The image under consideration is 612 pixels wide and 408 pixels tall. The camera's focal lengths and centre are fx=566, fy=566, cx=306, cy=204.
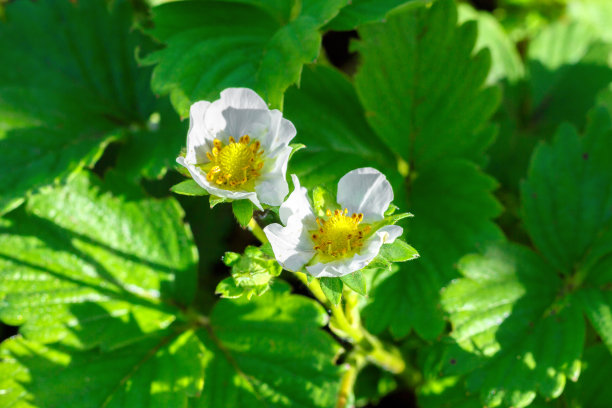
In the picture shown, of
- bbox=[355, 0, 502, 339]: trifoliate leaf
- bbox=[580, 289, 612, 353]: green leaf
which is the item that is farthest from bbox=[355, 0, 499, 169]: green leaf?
bbox=[580, 289, 612, 353]: green leaf

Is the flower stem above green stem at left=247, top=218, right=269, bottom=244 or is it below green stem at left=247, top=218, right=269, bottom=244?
below

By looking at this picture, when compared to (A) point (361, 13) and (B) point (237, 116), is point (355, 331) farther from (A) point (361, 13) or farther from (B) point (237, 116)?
(A) point (361, 13)

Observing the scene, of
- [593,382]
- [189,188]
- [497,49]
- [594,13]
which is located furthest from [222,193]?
[594,13]

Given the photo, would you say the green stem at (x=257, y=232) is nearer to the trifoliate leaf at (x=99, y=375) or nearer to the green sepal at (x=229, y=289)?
the green sepal at (x=229, y=289)

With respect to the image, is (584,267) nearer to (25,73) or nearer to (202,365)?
(202,365)

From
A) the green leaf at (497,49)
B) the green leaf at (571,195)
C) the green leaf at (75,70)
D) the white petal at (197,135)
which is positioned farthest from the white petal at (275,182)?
the green leaf at (497,49)

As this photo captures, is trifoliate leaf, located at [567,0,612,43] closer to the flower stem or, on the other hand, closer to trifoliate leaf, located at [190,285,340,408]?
the flower stem

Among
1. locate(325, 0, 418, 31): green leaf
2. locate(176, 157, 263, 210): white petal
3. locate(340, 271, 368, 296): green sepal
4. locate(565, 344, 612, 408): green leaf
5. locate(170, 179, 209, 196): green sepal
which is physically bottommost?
locate(565, 344, 612, 408): green leaf
